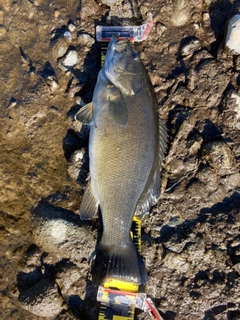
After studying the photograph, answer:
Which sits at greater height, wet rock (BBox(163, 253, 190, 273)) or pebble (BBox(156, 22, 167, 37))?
pebble (BBox(156, 22, 167, 37))

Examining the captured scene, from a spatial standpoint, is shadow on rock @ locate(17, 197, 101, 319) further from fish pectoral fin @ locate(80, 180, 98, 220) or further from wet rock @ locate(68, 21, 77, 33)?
wet rock @ locate(68, 21, 77, 33)

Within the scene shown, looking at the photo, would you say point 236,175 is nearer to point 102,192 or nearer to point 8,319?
point 102,192

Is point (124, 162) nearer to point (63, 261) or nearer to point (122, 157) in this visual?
point (122, 157)

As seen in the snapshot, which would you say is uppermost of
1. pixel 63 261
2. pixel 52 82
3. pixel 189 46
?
pixel 189 46

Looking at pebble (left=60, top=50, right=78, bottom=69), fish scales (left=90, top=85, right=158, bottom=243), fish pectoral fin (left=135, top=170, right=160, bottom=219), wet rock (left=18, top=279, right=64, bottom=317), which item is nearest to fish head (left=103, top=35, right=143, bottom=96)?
fish scales (left=90, top=85, right=158, bottom=243)

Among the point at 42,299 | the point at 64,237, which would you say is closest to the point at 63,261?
the point at 64,237

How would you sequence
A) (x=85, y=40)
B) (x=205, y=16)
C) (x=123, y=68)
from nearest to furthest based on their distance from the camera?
(x=123, y=68)
(x=85, y=40)
(x=205, y=16)

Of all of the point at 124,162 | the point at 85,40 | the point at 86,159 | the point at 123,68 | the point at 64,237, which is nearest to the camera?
the point at 124,162
